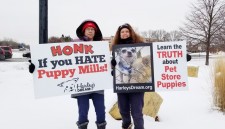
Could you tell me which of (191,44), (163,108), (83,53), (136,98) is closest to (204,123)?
(163,108)

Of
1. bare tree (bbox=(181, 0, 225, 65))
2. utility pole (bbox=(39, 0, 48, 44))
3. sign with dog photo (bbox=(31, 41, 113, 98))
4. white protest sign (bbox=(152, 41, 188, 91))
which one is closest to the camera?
sign with dog photo (bbox=(31, 41, 113, 98))

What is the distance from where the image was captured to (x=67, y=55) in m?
3.42

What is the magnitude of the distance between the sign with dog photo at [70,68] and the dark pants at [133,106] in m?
0.25

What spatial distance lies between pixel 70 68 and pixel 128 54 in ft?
2.28

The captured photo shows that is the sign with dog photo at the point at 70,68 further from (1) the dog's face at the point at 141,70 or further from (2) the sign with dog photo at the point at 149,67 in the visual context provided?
(1) the dog's face at the point at 141,70

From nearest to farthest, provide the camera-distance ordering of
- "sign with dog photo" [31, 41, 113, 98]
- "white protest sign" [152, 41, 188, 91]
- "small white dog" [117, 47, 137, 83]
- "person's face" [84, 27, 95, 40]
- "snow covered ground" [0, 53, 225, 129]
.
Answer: "sign with dog photo" [31, 41, 113, 98] < "person's face" [84, 27, 95, 40] < "small white dog" [117, 47, 137, 83] < "white protest sign" [152, 41, 188, 91] < "snow covered ground" [0, 53, 225, 129]

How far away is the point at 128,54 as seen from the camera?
11.5ft

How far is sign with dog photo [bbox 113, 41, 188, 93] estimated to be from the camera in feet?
11.4

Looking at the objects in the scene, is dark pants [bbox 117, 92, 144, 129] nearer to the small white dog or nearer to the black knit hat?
the small white dog

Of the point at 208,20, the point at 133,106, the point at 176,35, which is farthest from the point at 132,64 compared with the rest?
the point at 176,35

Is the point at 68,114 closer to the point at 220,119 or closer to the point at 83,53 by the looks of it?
the point at 83,53

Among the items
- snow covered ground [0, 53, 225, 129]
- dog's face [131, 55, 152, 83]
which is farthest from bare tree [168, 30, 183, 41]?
dog's face [131, 55, 152, 83]

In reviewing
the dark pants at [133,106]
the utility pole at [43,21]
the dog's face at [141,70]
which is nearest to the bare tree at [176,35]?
the utility pole at [43,21]

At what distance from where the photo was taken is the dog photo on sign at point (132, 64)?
3492 millimetres
